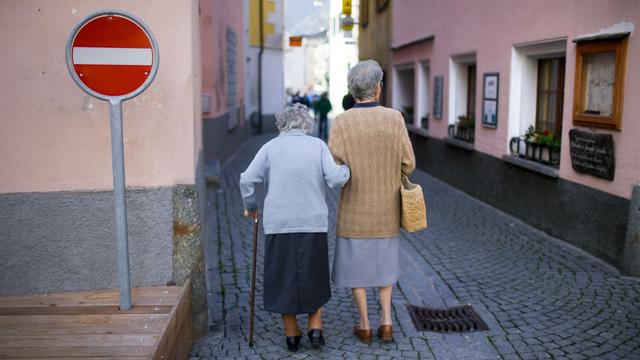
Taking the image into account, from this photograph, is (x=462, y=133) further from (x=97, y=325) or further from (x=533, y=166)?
(x=97, y=325)

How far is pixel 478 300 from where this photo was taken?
5469 millimetres

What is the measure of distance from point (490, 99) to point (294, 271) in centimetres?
618

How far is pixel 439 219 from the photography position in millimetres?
8719

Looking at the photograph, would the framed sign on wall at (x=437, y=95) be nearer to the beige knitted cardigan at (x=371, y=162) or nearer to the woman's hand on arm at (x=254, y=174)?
the beige knitted cardigan at (x=371, y=162)

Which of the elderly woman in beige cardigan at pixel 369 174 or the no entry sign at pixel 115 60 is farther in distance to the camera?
the elderly woman in beige cardigan at pixel 369 174

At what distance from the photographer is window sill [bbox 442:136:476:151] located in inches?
418

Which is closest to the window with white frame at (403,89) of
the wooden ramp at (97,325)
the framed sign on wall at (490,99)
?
the framed sign on wall at (490,99)

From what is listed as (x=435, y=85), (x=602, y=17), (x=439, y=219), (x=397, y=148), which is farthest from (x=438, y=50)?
(x=397, y=148)

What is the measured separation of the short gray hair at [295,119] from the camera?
13.9ft

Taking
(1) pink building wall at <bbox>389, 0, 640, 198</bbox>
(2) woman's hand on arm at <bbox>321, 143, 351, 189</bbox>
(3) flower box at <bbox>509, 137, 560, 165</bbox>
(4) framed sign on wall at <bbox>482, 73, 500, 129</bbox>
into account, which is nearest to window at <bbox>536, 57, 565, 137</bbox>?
(3) flower box at <bbox>509, 137, 560, 165</bbox>

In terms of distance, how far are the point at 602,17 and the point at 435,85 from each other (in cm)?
601

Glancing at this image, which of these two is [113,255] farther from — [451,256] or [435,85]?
[435,85]

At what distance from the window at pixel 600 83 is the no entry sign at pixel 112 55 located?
429 cm

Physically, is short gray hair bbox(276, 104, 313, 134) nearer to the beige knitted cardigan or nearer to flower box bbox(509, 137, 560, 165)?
the beige knitted cardigan
